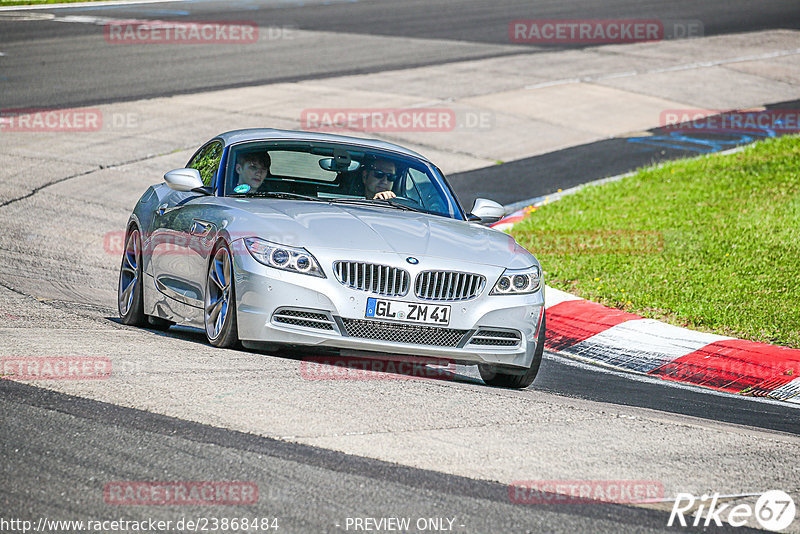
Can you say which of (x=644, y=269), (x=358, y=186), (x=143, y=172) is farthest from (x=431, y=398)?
(x=143, y=172)

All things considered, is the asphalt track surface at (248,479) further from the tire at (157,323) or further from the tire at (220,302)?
the tire at (157,323)

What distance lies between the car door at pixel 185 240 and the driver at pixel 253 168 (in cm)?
22

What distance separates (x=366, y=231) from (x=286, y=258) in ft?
1.93

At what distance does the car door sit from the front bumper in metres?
0.66

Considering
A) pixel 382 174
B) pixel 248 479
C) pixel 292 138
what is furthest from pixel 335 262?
pixel 248 479

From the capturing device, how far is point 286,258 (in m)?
6.60

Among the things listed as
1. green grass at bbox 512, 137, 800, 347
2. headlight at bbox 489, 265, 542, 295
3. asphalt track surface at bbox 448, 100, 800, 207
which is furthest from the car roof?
asphalt track surface at bbox 448, 100, 800, 207

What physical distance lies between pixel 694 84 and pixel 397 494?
21.4m

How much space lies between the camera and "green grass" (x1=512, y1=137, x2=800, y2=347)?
32.7 ft

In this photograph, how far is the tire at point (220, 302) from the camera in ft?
22.1

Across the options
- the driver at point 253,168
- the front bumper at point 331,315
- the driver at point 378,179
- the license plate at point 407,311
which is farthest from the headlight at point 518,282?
the driver at point 253,168

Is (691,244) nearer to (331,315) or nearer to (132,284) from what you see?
(132,284)

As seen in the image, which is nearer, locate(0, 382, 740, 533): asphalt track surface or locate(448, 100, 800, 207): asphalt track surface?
locate(0, 382, 740, 533): asphalt track surface

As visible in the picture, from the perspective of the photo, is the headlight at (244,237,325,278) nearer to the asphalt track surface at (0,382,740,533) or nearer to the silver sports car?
the silver sports car
